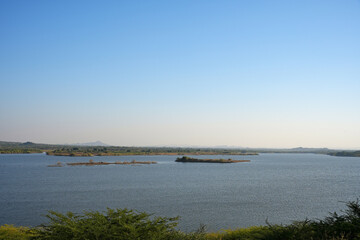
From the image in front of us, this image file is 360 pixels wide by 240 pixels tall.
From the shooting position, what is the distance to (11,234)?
10.3 meters

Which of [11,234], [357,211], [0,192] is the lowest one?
[0,192]

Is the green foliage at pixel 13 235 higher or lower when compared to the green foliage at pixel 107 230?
lower

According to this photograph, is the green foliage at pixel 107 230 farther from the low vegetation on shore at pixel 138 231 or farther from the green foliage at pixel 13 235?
the green foliage at pixel 13 235

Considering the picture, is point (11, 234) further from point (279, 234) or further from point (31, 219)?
point (31, 219)

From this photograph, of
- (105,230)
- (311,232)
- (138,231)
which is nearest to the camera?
(105,230)

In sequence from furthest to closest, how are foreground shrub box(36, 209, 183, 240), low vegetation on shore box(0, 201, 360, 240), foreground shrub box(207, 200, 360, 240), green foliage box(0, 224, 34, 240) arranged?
green foliage box(0, 224, 34, 240)
foreground shrub box(207, 200, 360, 240)
low vegetation on shore box(0, 201, 360, 240)
foreground shrub box(36, 209, 183, 240)

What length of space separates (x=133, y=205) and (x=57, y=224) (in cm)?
1799

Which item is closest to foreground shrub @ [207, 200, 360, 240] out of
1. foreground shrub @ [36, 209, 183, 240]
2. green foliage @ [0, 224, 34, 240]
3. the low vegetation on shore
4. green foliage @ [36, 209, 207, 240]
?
the low vegetation on shore

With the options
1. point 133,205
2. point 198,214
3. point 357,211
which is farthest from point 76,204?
point 357,211

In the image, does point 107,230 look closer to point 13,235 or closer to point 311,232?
point 13,235

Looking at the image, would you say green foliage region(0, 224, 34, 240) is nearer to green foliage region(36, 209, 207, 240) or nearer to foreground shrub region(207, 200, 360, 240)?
green foliage region(36, 209, 207, 240)

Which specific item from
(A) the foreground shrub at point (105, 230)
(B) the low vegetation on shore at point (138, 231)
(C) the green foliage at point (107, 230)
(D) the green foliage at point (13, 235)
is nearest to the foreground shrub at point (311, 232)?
(B) the low vegetation on shore at point (138, 231)

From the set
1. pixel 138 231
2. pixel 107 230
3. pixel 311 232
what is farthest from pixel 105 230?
pixel 311 232

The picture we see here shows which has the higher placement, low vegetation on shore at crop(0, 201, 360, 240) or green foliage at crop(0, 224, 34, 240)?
low vegetation on shore at crop(0, 201, 360, 240)
